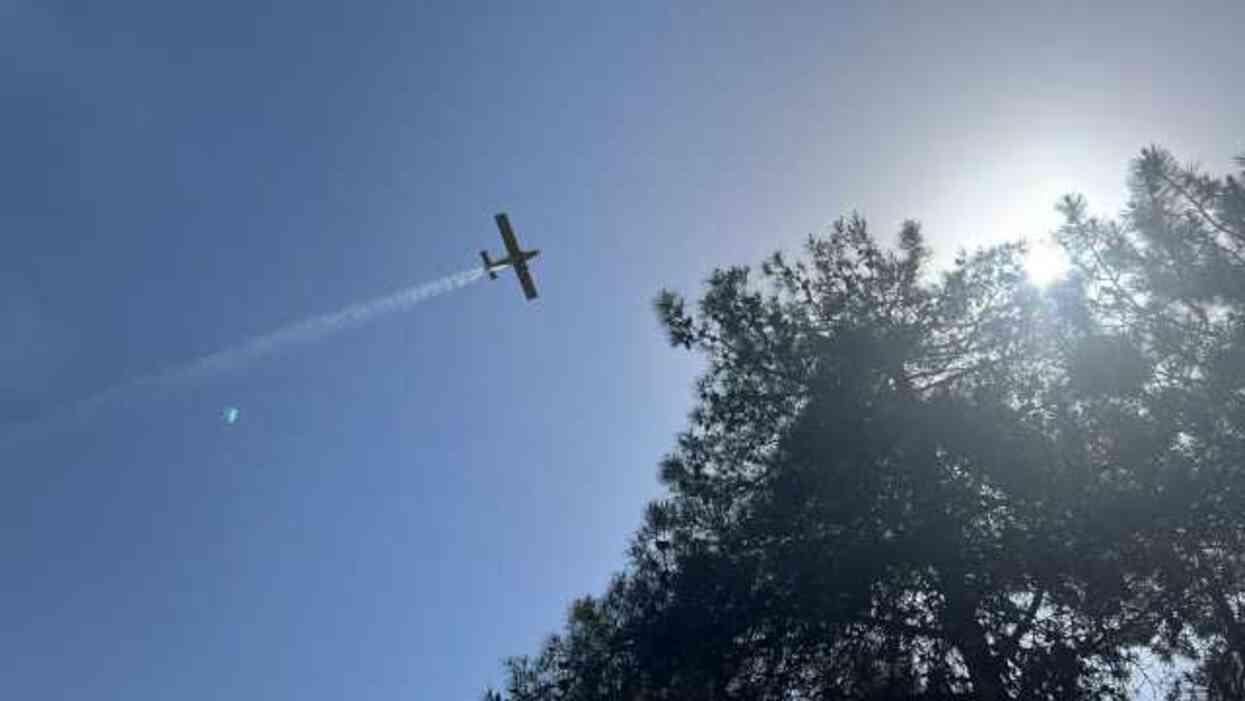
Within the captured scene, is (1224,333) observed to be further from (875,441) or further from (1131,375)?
(875,441)

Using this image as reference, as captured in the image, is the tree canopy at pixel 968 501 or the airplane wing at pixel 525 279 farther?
the airplane wing at pixel 525 279

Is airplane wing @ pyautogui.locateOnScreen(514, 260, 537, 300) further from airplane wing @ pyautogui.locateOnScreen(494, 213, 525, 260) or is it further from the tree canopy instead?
the tree canopy

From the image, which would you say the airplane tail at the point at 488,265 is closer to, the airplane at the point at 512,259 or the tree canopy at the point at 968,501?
the airplane at the point at 512,259

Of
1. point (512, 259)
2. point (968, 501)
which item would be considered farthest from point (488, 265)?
point (968, 501)

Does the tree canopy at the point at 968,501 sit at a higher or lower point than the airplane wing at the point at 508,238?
lower

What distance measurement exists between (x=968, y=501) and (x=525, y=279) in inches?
588

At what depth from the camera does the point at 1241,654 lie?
1176cm

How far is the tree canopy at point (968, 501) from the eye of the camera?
11.8m

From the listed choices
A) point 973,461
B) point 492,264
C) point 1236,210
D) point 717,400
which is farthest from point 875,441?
point 492,264

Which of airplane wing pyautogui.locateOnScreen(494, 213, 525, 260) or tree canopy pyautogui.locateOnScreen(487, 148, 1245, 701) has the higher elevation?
airplane wing pyautogui.locateOnScreen(494, 213, 525, 260)

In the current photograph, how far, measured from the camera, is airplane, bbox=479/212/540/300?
80.7 feet

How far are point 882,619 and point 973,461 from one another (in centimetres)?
267

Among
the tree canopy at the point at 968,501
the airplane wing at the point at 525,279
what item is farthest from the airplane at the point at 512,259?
the tree canopy at the point at 968,501

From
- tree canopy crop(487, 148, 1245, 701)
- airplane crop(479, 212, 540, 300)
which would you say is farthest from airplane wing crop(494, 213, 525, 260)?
tree canopy crop(487, 148, 1245, 701)
